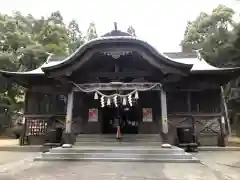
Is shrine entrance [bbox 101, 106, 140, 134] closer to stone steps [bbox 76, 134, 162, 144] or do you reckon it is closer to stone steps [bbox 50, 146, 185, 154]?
stone steps [bbox 76, 134, 162, 144]

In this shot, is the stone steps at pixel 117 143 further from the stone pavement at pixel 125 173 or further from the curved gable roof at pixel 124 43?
the curved gable roof at pixel 124 43

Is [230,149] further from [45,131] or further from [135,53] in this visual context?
[45,131]

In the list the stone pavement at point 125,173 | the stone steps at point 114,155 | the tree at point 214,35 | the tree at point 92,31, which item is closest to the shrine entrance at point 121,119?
the stone steps at point 114,155

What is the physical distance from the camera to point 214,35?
2819 centimetres

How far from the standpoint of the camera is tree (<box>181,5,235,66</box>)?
84.2 ft

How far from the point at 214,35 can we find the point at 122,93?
20.4 metres

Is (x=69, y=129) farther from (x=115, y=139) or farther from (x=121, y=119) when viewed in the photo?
(x=121, y=119)

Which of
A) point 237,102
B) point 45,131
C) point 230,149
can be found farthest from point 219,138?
point 237,102

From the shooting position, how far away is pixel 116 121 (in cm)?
1413

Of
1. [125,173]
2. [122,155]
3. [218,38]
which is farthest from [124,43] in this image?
[218,38]

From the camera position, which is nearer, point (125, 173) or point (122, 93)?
point (125, 173)

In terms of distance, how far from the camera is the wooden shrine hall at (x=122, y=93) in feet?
37.1

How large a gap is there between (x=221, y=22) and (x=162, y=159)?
29073 mm

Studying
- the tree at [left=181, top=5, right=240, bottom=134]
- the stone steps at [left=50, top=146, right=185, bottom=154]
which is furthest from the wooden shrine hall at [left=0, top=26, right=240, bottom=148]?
the tree at [left=181, top=5, right=240, bottom=134]
